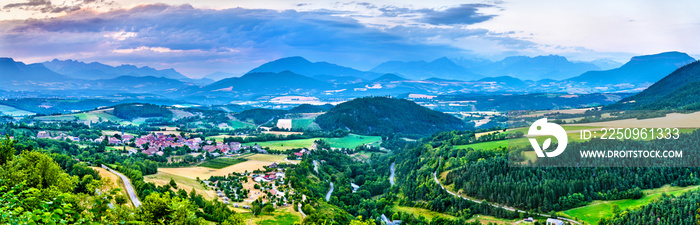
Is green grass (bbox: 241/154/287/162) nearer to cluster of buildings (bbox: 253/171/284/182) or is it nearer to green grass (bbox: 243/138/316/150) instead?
green grass (bbox: 243/138/316/150)

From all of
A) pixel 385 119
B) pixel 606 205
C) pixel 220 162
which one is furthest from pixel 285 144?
pixel 606 205

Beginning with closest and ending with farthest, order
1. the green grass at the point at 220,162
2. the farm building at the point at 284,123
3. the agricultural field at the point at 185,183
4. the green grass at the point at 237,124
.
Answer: the agricultural field at the point at 185,183 < the green grass at the point at 220,162 < the farm building at the point at 284,123 < the green grass at the point at 237,124

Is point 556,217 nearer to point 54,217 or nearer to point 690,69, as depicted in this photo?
point 54,217

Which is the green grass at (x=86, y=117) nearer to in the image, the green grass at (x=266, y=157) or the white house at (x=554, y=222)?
the green grass at (x=266, y=157)

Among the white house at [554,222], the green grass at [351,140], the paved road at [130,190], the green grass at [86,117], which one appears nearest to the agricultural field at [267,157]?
the green grass at [351,140]

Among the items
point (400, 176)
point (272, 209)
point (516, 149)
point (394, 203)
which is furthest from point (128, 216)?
point (400, 176)

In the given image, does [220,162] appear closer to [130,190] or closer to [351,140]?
[130,190]
